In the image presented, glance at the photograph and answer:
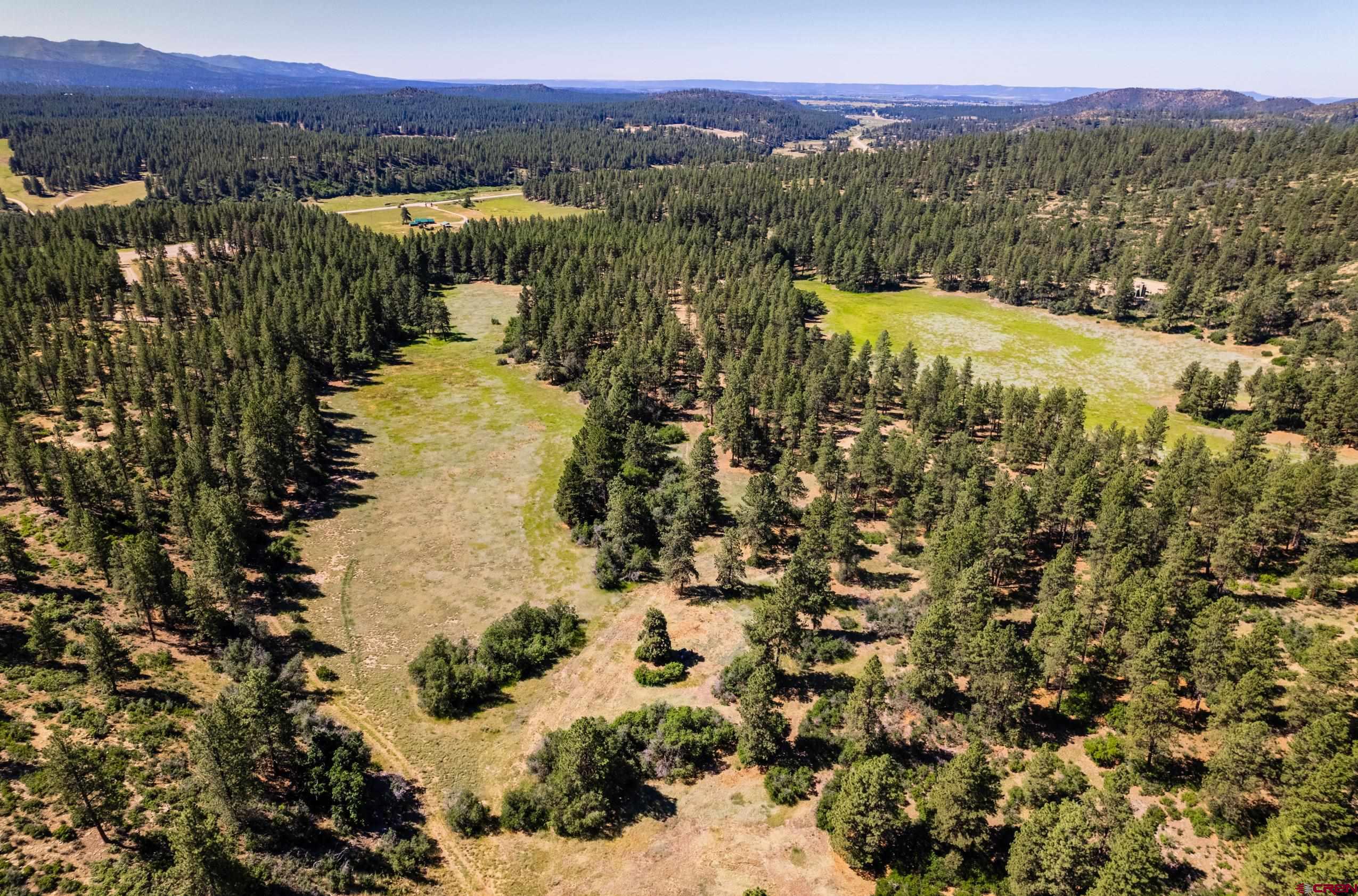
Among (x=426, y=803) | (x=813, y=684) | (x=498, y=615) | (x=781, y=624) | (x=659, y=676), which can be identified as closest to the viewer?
(x=426, y=803)

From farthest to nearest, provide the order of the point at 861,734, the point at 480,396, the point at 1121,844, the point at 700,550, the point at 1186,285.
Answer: the point at 1186,285, the point at 480,396, the point at 700,550, the point at 861,734, the point at 1121,844

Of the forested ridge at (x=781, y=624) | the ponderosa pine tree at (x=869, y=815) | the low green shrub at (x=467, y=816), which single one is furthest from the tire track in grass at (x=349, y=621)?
the ponderosa pine tree at (x=869, y=815)

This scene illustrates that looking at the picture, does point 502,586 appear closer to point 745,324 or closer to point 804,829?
point 804,829

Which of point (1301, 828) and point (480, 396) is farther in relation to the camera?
point (480, 396)

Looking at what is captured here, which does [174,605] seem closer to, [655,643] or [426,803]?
[426,803]

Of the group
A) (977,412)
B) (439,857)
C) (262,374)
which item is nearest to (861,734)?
(439,857)

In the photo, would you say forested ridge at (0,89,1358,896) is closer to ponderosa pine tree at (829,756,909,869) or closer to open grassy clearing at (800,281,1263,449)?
ponderosa pine tree at (829,756,909,869)

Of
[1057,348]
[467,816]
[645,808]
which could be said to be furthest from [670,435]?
[1057,348]
